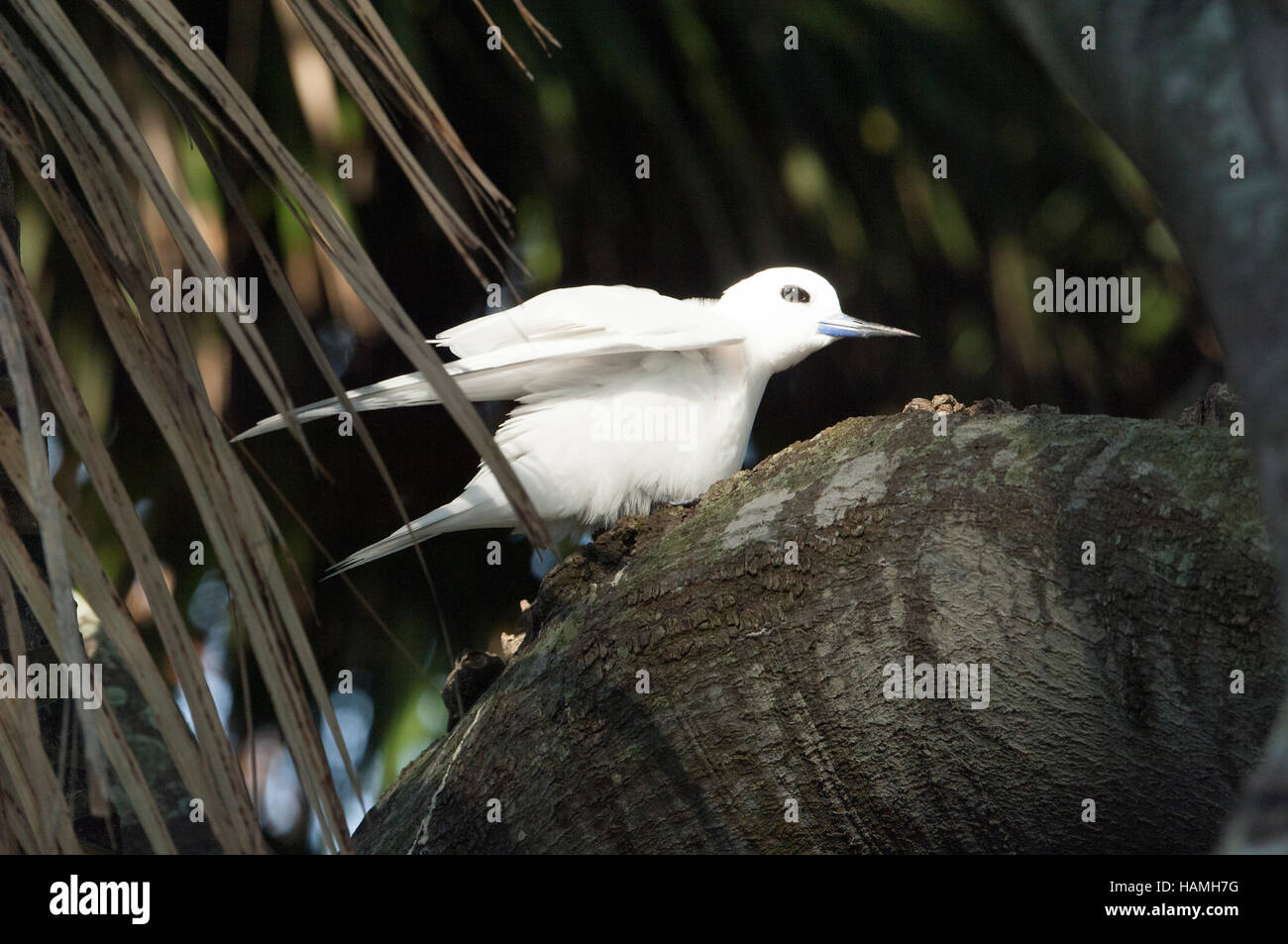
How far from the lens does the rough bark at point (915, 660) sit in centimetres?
85

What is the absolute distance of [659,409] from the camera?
1.72m

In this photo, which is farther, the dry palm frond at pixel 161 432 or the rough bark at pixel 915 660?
the rough bark at pixel 915 660

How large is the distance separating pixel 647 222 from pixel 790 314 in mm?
395

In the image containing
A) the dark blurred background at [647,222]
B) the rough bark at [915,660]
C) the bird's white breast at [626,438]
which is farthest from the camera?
the dark blurred background at [647,222]

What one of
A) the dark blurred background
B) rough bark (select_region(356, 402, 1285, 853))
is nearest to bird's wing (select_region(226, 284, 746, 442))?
the dark blurred background

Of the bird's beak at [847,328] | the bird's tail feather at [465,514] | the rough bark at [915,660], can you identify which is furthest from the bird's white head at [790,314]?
the rough bark at [915,660]

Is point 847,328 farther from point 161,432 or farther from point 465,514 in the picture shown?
point 161,432

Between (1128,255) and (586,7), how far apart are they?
3.32ft

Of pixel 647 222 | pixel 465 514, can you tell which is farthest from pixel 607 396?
pixel 647 222

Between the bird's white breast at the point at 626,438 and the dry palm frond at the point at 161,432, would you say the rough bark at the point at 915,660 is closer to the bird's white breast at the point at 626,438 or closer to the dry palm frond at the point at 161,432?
the dry palm frond at the point at 161,432

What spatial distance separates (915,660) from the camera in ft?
3.04

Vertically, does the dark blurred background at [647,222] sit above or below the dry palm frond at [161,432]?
above

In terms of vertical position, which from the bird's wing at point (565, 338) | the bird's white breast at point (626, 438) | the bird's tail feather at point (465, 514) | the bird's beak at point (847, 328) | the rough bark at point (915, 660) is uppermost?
the bird's beak at point (847, 328)

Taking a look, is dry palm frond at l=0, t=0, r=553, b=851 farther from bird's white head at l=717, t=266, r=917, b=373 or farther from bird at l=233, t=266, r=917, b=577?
bird's white head at l=717, t=266, r=917, b=373
